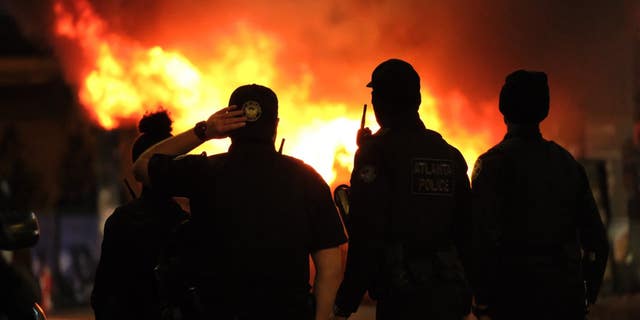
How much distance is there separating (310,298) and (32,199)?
36125 millimetres

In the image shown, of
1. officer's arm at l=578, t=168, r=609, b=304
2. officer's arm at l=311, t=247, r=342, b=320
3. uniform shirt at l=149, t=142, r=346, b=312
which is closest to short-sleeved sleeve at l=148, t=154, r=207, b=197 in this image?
uniform shirt at l=149, t=142, r=346, b=312

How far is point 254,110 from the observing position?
5250 millimetres

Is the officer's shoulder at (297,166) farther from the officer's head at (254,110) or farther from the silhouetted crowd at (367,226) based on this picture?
the officer's head at (254,110)

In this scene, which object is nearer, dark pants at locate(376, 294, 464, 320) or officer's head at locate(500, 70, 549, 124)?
dark pants at locate(376, 294, 464, 320)

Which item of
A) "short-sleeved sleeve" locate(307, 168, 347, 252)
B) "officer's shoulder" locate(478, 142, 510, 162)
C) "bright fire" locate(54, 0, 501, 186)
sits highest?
"bright fire" locate(54, 0, 501, 186)

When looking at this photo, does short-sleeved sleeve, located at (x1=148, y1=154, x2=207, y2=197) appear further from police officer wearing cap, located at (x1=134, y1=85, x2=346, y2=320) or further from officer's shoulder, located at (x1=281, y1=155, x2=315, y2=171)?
officer's shoulder, located at (x1=281, y1=155, x2=315, y2=171)

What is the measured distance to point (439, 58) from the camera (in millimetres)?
18016

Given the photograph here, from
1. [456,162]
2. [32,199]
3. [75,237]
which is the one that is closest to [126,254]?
[456,162]

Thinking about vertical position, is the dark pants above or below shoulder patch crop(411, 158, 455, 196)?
below

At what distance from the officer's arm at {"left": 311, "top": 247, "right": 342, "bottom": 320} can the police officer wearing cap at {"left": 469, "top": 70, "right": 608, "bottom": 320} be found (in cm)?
92

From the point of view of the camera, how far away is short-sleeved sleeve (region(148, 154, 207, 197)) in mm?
5176

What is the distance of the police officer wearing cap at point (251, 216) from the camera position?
5.19 metres

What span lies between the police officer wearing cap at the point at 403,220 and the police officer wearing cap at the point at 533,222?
297 millimetres

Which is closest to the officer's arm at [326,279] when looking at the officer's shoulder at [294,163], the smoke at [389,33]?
the officer's shoulder at [294,163]
